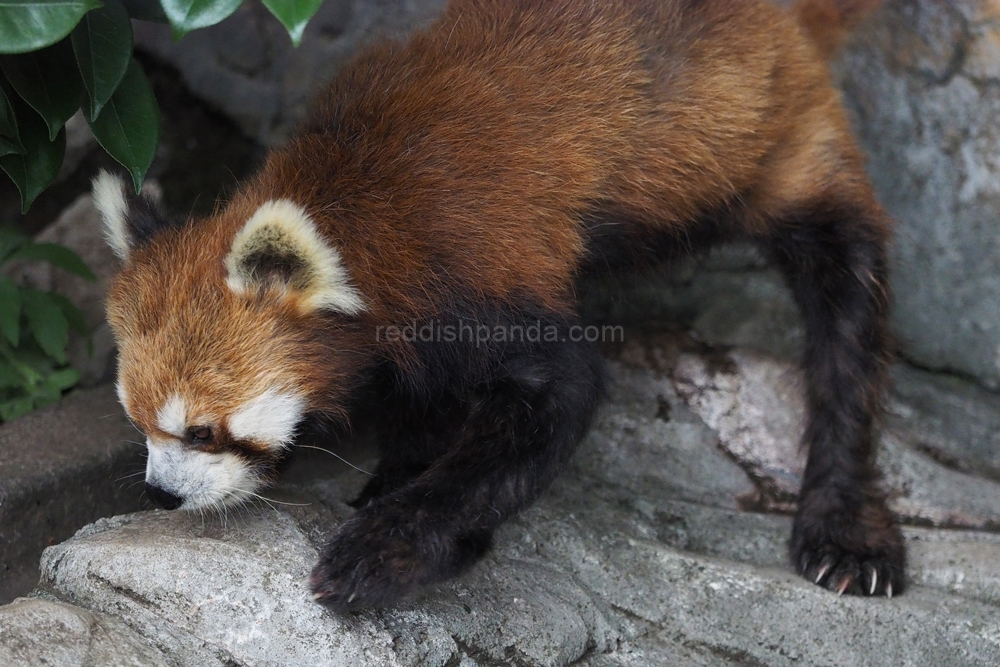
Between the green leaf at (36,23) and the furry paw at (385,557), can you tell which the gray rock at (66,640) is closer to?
the furry paw at (385,557)

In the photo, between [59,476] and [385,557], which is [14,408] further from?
[385,557]

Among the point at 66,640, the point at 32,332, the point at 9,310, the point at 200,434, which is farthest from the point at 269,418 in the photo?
the point at 32,332

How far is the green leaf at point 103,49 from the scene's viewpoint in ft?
6.66

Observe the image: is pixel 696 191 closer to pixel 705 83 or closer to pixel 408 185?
pixel 705 83

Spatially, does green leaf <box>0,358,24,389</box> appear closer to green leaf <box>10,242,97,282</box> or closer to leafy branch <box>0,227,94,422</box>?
leafy branch <box>0,227,94,422</box>

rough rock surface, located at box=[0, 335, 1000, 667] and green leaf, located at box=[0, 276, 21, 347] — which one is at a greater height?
green leaf, located at box=[0, 276, 21, 347]

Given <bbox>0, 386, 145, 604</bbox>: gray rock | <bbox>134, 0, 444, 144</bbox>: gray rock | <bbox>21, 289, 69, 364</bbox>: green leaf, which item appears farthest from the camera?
<bbox>134, 0, 444, 144</bbox>: gray rock

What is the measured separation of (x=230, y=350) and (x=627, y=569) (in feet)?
3.92

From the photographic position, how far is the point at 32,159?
2281 mm

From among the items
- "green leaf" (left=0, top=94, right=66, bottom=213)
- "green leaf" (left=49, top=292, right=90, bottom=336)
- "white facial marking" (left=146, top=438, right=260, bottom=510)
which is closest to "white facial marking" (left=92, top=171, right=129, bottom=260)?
"green leaf" (left=0, top=94, right=66, bottom=213)

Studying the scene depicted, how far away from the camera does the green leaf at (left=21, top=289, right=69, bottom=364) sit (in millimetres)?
2922

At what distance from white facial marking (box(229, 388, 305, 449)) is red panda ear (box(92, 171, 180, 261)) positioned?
570mm

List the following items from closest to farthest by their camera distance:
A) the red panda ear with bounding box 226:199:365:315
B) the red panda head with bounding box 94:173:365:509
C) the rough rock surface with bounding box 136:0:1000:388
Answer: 1. the red panda ear with bounding box 226:199:365:315
2. the red panda head with bounding box 94:173:365:509
3. the rough rock surface with bounding box 136:0:1000:388

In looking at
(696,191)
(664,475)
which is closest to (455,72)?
(696,191)
